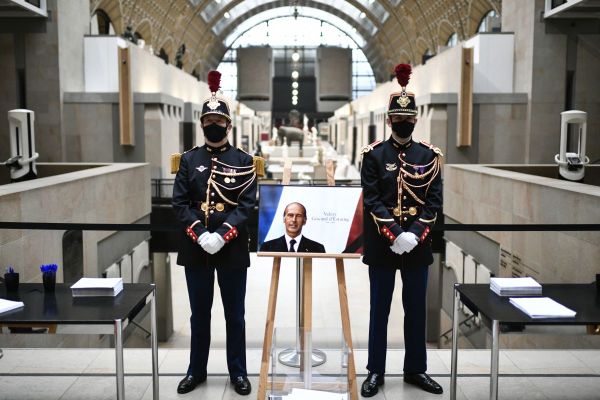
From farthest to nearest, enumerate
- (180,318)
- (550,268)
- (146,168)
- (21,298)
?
(180,318)
(146,168)
(550,268)
(21,298)

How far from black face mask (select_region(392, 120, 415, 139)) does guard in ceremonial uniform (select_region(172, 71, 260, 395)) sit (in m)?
1.11

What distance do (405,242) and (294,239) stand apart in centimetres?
78

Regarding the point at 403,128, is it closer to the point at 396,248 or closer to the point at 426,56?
the point at 396,248

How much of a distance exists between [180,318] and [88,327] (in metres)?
12.7

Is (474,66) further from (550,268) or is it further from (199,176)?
(199,176)

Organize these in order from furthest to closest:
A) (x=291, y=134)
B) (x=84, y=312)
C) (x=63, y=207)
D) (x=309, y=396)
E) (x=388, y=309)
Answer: (x=291, y=134), (x=63, y=207), (x=388, y=309), (x=84, y=312), (x=309, y=396)

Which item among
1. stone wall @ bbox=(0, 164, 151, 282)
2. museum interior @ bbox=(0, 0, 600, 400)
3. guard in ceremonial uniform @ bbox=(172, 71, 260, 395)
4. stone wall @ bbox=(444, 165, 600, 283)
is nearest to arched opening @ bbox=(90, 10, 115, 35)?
museum interior @ bbox=(0, 0, 600, 400)

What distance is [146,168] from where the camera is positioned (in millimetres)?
13422

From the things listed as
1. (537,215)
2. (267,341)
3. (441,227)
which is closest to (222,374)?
(267,341)

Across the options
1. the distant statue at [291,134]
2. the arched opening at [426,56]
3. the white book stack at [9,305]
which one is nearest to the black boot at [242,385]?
the white book stack at [9,305]

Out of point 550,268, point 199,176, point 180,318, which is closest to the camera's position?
point 199,176

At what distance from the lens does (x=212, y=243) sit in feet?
14.3

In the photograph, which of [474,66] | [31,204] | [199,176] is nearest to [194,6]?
[474,66]

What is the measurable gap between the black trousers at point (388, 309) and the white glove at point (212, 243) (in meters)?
1.22
